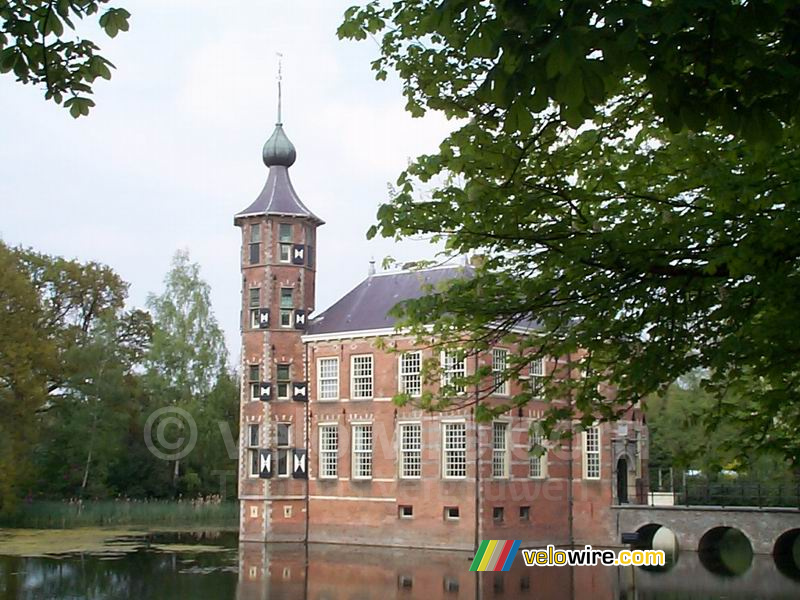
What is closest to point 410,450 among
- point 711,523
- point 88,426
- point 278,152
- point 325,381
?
point 325,381

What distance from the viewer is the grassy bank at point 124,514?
36.7 metres

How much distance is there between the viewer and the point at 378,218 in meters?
7.59

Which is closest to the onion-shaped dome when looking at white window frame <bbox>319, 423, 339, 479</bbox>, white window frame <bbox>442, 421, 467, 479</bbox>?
white window frame <bbox>319, 423, 339, 479</bbox>

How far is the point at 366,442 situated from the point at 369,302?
4.95 meters

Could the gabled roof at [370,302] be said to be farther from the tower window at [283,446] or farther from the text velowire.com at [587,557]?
the text velowire.com at [587,557]

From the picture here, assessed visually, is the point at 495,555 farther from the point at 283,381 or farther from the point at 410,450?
the point at 283,381

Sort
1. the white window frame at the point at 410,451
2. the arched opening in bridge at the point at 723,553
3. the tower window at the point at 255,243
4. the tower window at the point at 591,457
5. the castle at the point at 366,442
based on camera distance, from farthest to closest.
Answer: the tower window at the point at 255,243 → the tower window at the point at 591,457 → the white window frame at the point at 410,451 → the castle at the point at 366,442 → the arched opening in bridge at the point at 723,553

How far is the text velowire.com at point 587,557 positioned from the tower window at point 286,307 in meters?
11.4

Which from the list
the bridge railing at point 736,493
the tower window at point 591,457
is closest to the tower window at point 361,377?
the tower window at point 591,457

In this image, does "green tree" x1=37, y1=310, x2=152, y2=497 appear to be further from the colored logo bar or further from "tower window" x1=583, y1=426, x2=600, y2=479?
"tower window" x1=583, y1=426, x2=600, y2=479

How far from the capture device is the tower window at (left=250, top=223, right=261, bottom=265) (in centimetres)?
3475

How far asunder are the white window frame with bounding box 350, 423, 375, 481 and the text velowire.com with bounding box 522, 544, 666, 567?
19.4 ft

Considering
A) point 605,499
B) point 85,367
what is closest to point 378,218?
point 605,499

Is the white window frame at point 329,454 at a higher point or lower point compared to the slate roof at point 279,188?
lower
